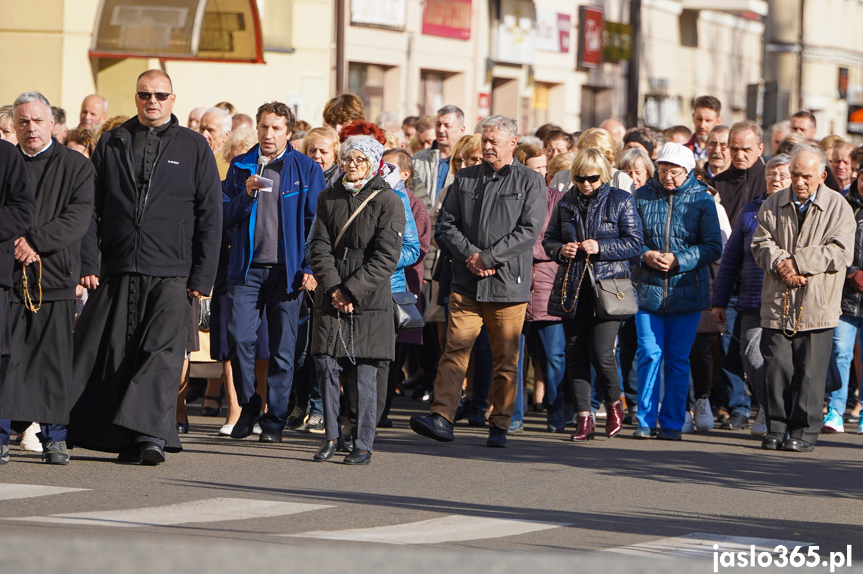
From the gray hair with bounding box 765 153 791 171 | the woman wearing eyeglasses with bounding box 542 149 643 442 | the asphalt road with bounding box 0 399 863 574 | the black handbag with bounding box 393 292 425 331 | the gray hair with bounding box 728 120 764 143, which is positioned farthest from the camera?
the gray hair with bounding box 728 120 764 143

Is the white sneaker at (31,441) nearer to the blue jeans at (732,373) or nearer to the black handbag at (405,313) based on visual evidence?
the black handbag at (405,313)

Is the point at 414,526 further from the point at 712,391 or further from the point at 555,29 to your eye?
the point at 555,29

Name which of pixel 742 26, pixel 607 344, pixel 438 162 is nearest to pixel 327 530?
pixel 607 344

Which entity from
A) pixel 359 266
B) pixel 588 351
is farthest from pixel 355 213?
pixel 588 351

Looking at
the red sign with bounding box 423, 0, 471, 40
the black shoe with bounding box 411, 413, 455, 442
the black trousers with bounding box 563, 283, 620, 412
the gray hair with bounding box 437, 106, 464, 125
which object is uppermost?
the red sign with bounding box 423, 0, 471, 40

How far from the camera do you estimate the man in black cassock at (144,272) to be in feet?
31.4

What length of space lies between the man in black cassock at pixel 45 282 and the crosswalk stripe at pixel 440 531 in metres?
2.66

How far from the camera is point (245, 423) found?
36.1 ft

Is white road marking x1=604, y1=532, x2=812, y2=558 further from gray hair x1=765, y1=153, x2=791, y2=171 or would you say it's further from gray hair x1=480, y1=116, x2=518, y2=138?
gray hair x1=765, y1=153, x2=791, y2=171

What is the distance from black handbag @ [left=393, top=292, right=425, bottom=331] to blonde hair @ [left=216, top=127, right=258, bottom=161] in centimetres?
183

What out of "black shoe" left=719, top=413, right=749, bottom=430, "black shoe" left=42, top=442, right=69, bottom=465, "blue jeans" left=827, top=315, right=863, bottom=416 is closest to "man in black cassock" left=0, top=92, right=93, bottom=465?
"black shoe" left=42, top=442, right=69, bottom=465

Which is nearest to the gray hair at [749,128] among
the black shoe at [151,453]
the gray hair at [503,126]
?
the gray hair at [503,126]

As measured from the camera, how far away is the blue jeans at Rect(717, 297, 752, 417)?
13.0 meters

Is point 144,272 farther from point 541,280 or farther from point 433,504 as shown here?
point 541,280
